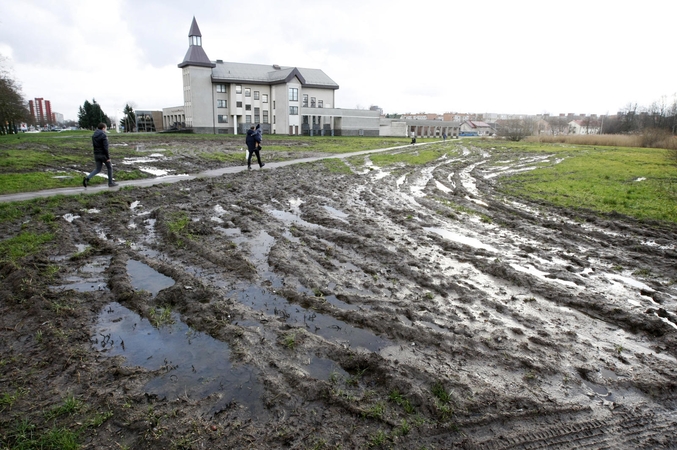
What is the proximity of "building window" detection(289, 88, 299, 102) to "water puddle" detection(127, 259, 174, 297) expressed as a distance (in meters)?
68.5

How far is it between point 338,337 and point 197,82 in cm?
7157

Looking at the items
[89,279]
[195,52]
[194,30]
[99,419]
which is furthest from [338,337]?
[194,30]

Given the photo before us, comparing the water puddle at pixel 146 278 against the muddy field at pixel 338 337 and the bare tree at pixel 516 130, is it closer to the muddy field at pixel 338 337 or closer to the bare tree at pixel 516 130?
the muddy field at pixel 338 337

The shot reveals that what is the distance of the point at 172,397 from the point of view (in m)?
3.54

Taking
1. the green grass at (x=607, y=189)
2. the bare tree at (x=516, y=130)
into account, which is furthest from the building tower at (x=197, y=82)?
the green grass at (x=607, y=189)

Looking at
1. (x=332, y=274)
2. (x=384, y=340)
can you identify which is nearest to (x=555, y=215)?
(x=332, y=274)

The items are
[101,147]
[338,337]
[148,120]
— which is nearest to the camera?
[338,337]

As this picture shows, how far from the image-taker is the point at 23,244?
7.23 meters

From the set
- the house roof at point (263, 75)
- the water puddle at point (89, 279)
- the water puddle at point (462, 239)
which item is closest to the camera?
the water puddle at point (89, 279)

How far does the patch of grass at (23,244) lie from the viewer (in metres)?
6.66

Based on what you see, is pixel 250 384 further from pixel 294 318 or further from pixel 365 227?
pixel 365 227

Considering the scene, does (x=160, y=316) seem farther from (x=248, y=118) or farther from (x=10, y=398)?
(x=248, y=118)

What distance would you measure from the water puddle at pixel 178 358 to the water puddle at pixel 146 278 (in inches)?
25.6

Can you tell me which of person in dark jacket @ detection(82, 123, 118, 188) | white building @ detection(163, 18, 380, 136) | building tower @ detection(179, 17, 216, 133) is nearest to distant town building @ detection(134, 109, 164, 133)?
white building @ detection(163, 18, 380, 136)
